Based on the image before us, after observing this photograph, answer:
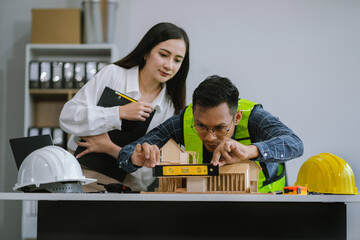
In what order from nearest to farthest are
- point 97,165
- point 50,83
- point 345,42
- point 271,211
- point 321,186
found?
1. point 271,211
2. point 321,186
3. point 97,165
4. point 50,83
5. point 345,42

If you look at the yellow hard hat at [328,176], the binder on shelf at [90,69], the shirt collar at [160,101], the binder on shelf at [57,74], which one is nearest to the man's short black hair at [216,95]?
the yellow hard hat at [328,176]

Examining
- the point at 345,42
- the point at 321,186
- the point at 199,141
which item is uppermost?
the point at 345,42

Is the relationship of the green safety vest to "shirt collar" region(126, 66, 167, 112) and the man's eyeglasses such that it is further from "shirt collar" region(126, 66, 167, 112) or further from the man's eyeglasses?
"shirt collar" region(126, 66, 167, 112)

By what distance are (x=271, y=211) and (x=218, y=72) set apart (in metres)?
2.56

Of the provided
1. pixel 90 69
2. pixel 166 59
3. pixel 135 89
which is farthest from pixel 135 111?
pixel 90 69

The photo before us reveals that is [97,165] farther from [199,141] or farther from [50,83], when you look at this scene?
[50,83]

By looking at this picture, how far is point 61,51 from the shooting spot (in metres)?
3.79

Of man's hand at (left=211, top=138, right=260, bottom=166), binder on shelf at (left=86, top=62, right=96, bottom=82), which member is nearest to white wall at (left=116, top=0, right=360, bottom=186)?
binder on shelf at (left=86, top=62, right=96, bottom=82)

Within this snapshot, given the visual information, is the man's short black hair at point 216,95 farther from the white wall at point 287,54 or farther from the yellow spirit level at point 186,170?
the white wall at point 287,54

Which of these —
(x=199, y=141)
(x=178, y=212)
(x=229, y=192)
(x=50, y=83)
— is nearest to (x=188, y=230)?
(x=178, y=212)

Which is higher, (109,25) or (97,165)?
(109,25)

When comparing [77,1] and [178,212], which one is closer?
[178,212]

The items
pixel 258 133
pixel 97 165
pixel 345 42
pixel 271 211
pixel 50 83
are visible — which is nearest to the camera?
pixel 271 211

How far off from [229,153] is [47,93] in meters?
2.38
